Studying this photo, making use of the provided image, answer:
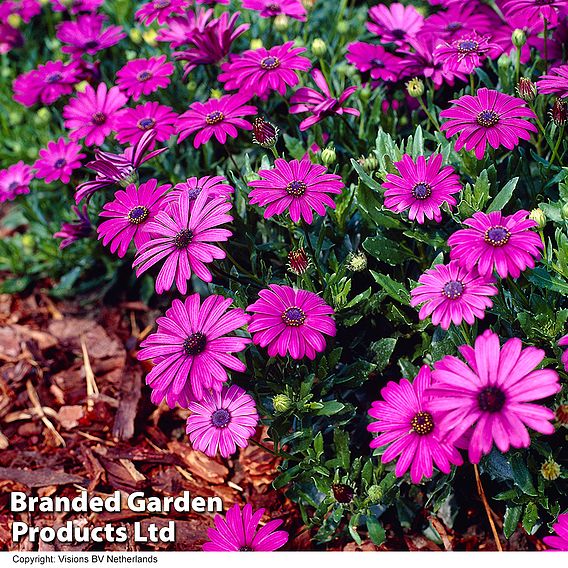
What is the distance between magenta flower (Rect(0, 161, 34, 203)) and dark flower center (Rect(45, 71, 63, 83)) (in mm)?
352

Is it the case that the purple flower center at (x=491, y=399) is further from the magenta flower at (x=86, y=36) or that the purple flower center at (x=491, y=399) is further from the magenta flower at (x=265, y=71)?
the magenta flower at (x=86, y=36)

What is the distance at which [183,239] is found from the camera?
2.00 metres

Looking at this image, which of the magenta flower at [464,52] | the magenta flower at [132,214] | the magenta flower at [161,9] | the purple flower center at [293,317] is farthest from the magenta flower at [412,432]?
the magenta flower at [161,9]

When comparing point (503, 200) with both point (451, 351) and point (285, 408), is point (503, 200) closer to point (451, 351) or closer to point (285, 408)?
point (451, 351)

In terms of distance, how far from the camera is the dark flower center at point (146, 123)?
2.57 meters

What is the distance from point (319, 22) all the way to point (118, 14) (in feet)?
3.31

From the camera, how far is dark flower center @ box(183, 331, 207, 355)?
1921 mm

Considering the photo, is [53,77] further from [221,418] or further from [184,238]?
[221,418]

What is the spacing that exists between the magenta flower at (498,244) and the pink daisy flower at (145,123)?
1110 mm

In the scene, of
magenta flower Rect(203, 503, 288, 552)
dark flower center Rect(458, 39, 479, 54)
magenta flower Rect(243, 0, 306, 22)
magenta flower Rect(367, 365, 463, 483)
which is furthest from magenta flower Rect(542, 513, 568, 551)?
magenta flower Rect(243, 0, 306, 22)

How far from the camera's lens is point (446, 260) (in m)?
2.29

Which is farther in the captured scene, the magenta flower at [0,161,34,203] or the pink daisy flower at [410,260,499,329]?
the magenta flower at [0,161,34,203]

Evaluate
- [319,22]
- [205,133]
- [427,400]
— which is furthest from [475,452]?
[319,22]

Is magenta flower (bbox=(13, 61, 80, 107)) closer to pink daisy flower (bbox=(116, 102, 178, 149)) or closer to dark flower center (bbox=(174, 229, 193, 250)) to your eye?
pink daisy flower (bbox=(116, 102, 178, 149))
